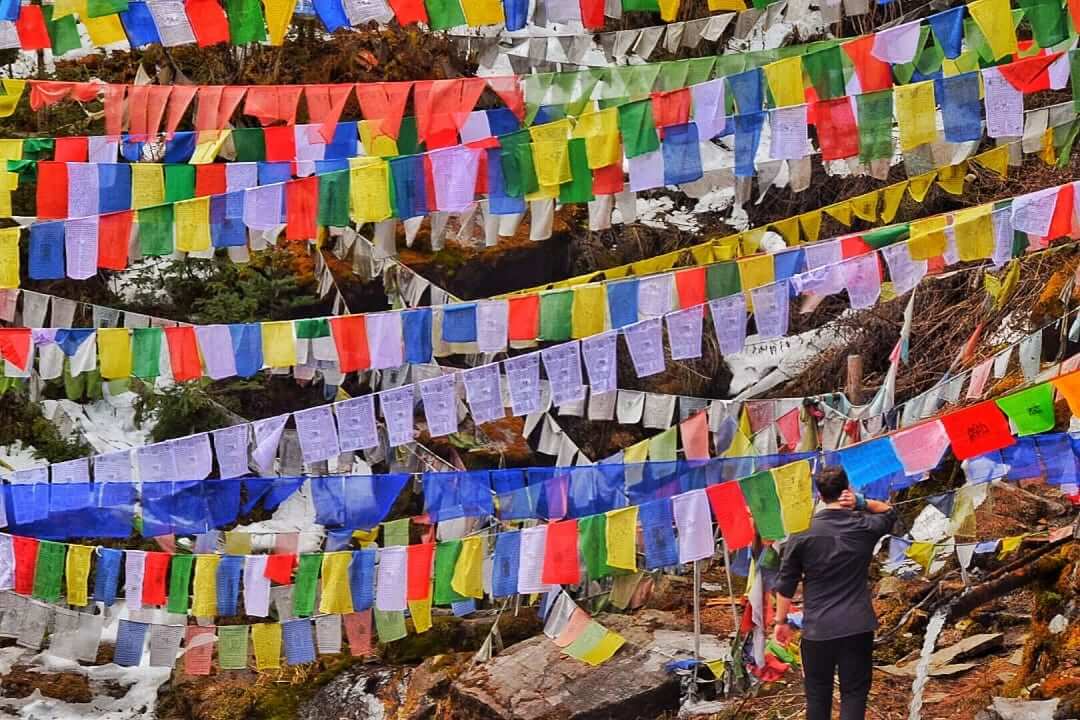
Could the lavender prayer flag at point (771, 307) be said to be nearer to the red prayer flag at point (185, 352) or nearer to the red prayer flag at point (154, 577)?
the red prayer flag at point (185, 352)

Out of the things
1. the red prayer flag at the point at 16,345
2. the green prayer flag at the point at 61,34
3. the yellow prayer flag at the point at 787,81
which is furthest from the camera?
the green prayer flag at the point at 61,34

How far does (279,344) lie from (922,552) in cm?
524

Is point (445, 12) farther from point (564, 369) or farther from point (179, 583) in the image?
point (179, 583)

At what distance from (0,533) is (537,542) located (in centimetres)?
439

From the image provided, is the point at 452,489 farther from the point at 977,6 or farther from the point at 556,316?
the point at 977,6

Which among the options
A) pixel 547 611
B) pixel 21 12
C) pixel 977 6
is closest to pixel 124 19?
pixel 21 12

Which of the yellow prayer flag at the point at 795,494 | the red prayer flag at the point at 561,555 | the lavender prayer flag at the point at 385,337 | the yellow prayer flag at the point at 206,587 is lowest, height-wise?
the yellow prayer flag at the point at 206,587

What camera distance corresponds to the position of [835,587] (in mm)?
6449

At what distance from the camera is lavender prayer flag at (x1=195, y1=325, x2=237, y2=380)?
10633 mm

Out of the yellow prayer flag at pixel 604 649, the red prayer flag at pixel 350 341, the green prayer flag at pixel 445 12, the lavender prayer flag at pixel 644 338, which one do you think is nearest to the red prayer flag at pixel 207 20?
the green prayer flag at pixel 445 12

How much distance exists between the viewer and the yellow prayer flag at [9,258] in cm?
1076

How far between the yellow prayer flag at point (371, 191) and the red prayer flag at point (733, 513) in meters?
3.67

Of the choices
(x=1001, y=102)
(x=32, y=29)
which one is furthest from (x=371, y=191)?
Answer: (x=1001, y=102)

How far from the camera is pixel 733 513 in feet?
28.3
